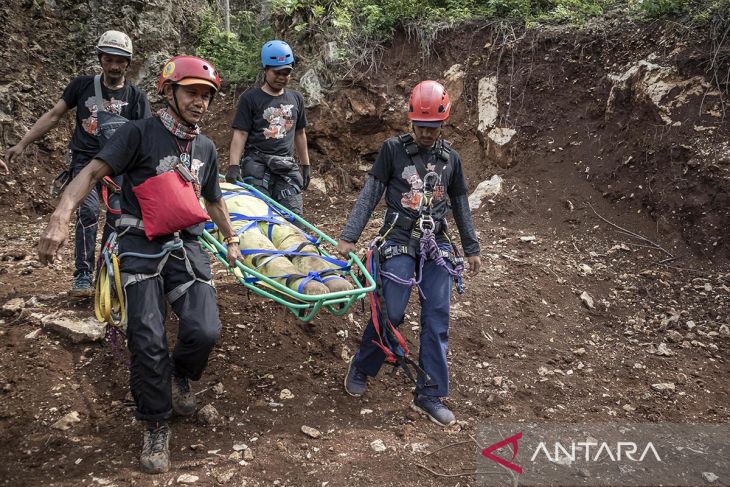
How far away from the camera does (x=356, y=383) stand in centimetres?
427

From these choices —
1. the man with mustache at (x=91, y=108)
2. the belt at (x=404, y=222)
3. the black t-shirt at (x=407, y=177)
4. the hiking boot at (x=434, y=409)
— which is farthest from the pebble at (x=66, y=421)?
the black t-shirt at (x=407, y=177)

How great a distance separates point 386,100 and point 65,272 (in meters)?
5.65

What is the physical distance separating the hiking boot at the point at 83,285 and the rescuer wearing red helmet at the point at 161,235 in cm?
199

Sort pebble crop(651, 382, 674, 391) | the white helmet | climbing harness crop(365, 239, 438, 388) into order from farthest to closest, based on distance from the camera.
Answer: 1. pebble crop(651, 382, 674, 391)
2. the white helmet
3. climbing harness crop(365, 239, 438, 388)

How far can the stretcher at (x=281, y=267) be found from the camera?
3.49 metres

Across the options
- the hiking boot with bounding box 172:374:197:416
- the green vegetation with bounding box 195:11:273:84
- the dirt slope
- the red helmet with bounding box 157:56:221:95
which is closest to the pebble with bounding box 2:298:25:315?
the dirt slope

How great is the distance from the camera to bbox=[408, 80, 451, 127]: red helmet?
380 centimetres

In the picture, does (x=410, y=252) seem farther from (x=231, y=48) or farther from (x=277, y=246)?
(x=231, y=48)

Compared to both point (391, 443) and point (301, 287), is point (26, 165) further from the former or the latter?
point (391, 443)

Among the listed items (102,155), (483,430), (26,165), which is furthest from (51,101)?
(483,430)

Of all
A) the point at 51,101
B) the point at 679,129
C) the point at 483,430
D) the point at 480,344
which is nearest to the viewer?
the point at 483,430

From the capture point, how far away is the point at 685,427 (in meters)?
4.13

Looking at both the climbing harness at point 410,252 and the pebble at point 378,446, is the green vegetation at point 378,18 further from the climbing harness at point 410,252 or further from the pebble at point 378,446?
the pebble at point 378,446

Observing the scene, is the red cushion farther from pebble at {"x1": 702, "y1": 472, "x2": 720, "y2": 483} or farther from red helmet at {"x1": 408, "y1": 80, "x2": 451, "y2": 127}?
pebble at {"x1": 702, "y1": 472, "x2": 720, "y2": 483}
